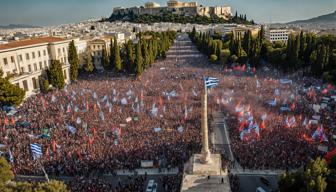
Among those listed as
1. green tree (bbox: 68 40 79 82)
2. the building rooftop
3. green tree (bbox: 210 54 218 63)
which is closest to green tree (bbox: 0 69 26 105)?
the building rooftop

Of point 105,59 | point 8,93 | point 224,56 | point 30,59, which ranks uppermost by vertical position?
point 30,59

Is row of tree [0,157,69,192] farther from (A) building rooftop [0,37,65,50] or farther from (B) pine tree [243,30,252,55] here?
(B) pine tree [243,30,252,55]

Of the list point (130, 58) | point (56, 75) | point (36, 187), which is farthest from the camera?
point (130, 58)

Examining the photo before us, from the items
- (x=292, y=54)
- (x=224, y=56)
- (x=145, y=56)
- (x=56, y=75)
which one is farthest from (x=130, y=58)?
(x=292, y=54)

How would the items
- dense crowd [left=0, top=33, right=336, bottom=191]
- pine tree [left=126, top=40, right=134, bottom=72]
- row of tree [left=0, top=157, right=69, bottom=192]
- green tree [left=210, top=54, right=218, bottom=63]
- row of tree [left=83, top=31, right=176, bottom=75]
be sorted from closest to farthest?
1. row of tree [left=0, top=157, right=69, bottom=192]
2. dense crowd [left=0, top=33, right=336, bottom=191]
3. row of tree [left=83, top=31, right=176, bottom=75]
4. pine tree [left=126, top=40, right=134, bottom=72]
5. green tree [left=210, top=54, right=218, bottom=63]

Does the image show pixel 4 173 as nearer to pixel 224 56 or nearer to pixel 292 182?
pixel 292 182

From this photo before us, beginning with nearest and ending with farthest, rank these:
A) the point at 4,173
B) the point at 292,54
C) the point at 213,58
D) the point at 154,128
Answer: the point at 4,173
the point at 154,128
the point at 292,54
the point at 213,58

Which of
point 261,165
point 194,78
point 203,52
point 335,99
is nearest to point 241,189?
point 261,165
